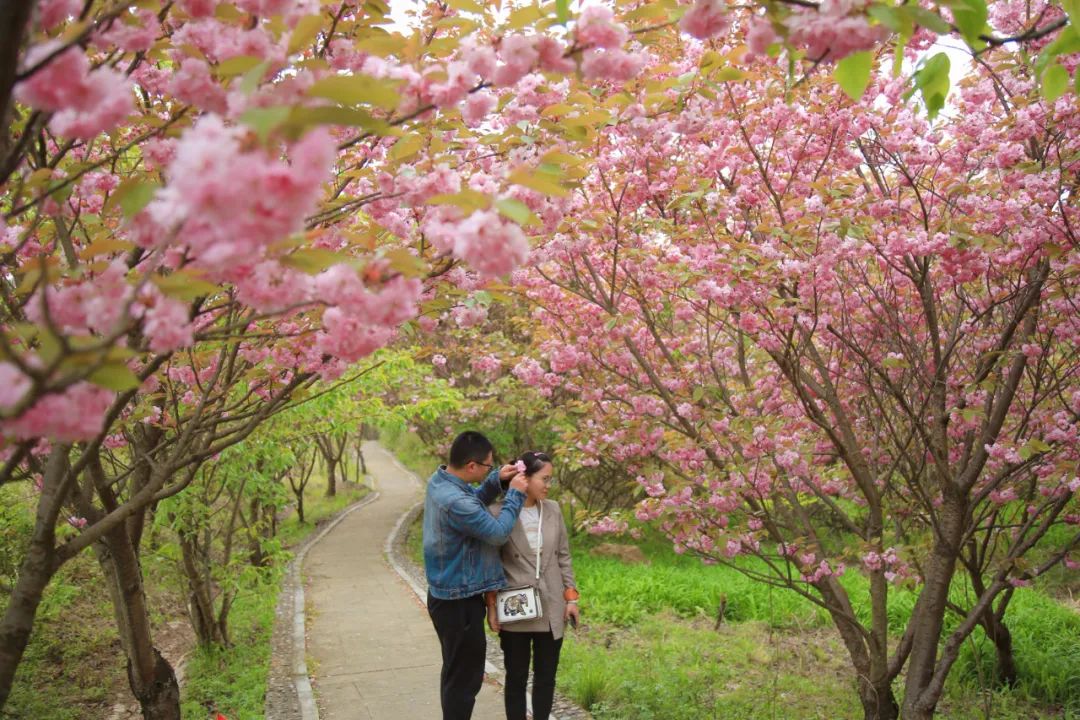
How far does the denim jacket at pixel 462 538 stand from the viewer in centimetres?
349

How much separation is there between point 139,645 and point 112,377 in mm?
3035

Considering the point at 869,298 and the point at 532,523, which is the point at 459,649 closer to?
the point at 532,523

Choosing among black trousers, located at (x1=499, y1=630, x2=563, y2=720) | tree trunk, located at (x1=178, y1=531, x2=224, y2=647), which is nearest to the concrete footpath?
tree trunk, located at (x1=178, y1=531, x2=224, y2=647)

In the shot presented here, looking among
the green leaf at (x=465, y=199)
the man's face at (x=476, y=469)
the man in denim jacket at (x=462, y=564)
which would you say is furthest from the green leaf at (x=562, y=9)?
the man's face at (x=476, y=469)

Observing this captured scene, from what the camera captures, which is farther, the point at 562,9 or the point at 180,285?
the point at 562,9

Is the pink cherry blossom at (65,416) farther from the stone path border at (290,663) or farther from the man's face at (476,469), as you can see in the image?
the stone path border at (290,663)

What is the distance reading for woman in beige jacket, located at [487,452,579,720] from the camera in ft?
12.2

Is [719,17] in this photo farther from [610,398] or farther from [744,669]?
[744,669]

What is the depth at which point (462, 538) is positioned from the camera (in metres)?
3.58

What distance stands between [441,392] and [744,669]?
14.9ft

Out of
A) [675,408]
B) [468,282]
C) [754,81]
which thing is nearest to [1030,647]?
[675,408]

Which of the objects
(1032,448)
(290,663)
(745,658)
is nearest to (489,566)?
(1032,448)

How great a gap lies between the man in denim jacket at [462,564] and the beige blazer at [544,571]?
0.10m

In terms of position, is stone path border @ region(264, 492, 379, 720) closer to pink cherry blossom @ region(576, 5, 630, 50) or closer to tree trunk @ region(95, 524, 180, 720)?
tree trunk @ region(95, 524, 180, 720)
